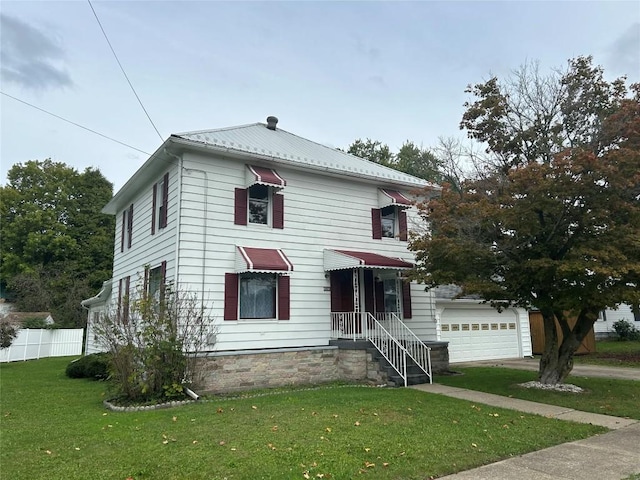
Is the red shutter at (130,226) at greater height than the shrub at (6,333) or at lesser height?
greater

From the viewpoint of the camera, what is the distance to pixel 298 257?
504 inches

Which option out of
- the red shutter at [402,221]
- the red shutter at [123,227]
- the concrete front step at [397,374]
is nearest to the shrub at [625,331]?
the red shutter at [402,221]

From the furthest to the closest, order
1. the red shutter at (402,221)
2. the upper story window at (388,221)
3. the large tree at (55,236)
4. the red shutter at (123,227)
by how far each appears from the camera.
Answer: the large tree at (55,236) → the red shutter at (123,227) → the red shutter at (402,221) → the upper story window at (388,221)

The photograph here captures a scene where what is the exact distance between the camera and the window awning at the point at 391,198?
1393 centimetres

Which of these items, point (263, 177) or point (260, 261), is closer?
point (260, 261)

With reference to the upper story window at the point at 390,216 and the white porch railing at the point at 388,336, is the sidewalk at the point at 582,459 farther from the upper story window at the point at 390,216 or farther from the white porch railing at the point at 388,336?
the upper story window at the point at 390,216

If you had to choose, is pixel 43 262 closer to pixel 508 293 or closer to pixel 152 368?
pixel 152 368

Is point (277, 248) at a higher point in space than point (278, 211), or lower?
lower

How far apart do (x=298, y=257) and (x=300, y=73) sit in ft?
19.7

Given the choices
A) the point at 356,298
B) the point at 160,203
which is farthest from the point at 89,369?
the point at 356,298

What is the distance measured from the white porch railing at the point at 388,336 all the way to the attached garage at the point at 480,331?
366 cm

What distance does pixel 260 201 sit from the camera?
12.7m

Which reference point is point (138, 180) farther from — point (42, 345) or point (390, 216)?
point (42, 345)

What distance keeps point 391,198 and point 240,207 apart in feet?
15.5
